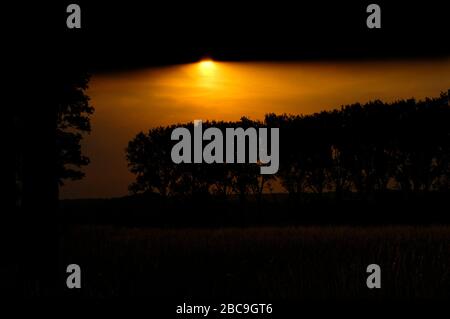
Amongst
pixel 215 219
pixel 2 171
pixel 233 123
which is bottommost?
pixel 215 219

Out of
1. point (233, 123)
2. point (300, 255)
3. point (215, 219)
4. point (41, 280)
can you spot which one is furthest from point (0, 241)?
point (233, 123)

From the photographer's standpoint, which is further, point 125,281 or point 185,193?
point 185,193

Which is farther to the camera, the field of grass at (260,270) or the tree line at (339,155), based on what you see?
the tree line at (339,155)

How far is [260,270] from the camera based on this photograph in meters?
9.46

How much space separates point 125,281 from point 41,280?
43.8 inches

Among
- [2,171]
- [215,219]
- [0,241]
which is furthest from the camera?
[215,219]

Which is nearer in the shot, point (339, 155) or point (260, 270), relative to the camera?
point (260, 270)

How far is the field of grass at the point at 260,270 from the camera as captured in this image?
25.6ft

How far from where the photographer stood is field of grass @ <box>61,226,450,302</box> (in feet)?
25.6

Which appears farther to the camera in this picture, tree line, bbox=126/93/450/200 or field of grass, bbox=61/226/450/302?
tree line, bbox=126/93/450/200

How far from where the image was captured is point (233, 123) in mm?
58625

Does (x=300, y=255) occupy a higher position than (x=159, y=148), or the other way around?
(x=159, y=148)
